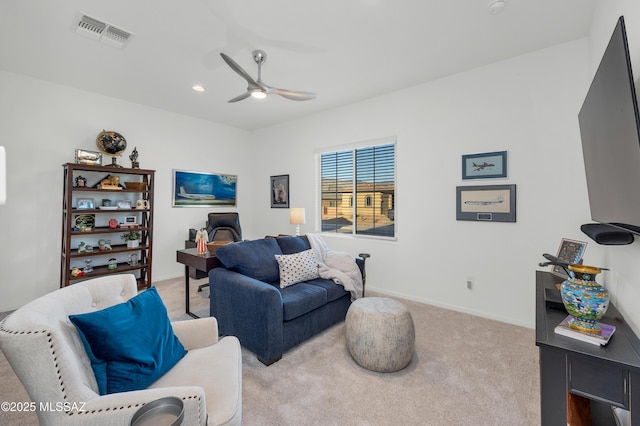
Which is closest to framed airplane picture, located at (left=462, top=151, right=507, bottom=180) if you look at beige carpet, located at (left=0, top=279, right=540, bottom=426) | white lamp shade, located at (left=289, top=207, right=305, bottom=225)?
beige carpet, located at (left=0, top=279, right=540, bottom=426)

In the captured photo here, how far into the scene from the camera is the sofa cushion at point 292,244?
10.1 ft

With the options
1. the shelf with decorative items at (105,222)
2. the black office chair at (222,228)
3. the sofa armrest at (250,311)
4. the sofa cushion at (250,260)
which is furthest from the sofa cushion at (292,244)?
the shelf with decorative items at (105,222)

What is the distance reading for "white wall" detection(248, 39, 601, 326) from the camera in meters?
2.64

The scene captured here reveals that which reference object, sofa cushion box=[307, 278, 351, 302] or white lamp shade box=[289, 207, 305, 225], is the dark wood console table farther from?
white lamp shade box=[289, 207, 305, 225]

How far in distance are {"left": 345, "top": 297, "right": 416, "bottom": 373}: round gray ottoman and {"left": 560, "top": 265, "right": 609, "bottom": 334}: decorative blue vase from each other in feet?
3.46

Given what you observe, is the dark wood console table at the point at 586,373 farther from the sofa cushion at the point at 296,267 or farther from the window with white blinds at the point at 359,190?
the window with white blinds at the point at 359,190

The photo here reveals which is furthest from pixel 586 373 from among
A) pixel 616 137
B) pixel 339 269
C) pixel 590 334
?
pixel 339 269

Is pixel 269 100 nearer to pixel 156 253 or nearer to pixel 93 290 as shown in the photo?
pixel 156 253

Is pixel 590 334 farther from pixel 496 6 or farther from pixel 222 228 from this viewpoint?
pixel 222 228

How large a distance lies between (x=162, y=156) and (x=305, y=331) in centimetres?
379

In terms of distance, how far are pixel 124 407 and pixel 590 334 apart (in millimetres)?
1833

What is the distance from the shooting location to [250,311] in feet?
7.42

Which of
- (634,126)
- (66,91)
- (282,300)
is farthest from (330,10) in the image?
(66,91)

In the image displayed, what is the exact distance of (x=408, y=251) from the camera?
3.65 meters
